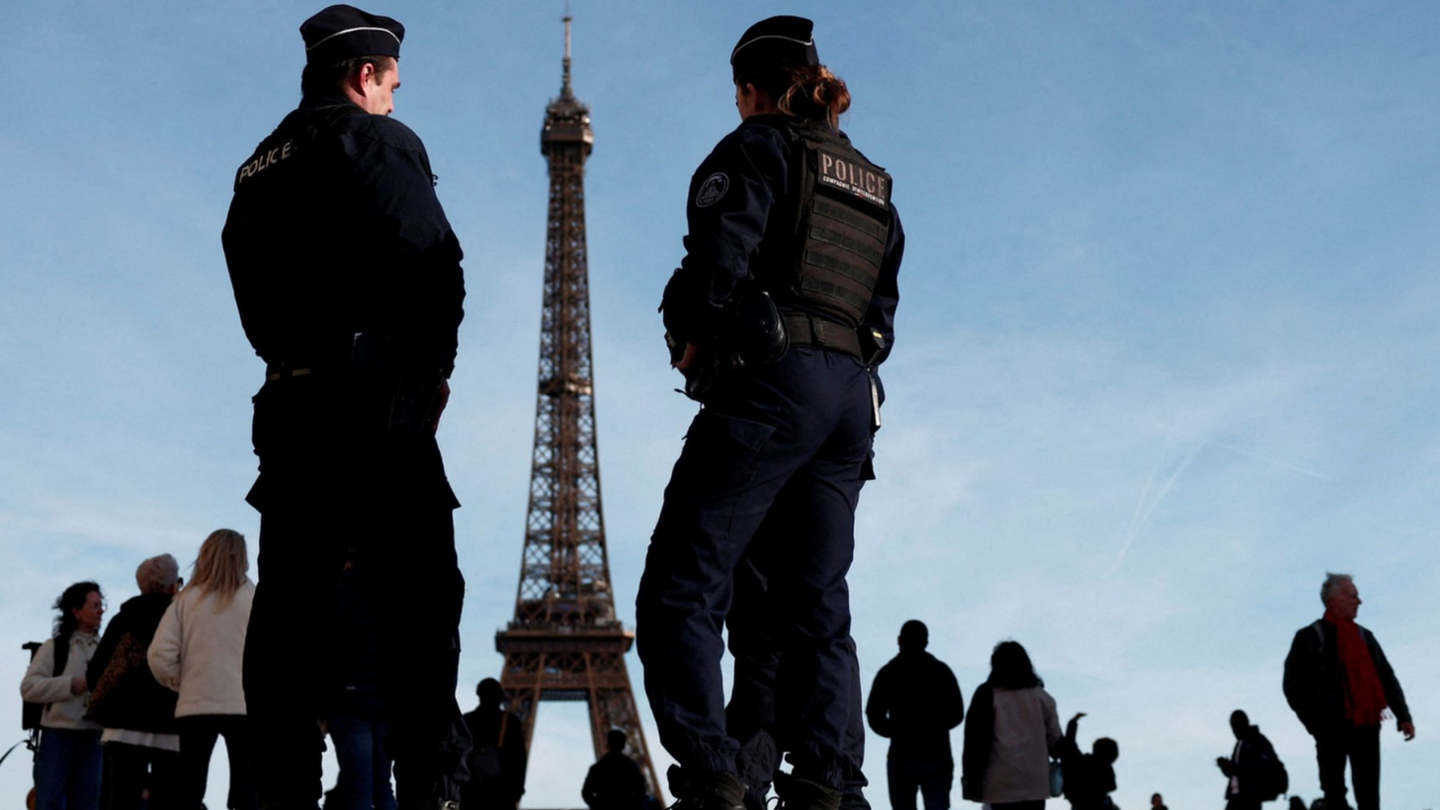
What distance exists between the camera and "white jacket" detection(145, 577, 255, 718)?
23.5 feet

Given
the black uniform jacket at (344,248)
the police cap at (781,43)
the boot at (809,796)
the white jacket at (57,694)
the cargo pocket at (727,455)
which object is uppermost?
the police cap at (781,43)

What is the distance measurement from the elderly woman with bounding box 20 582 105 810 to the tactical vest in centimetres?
532

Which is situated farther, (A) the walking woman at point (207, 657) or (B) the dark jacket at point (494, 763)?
(B) the dark jacket at point (494, 763)

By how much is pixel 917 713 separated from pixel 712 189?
5.79 m

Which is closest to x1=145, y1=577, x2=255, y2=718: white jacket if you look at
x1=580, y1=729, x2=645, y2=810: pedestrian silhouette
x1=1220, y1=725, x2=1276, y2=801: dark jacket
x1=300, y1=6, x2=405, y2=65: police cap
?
x1=300, y1=6, x2=405, y2=65: police cap

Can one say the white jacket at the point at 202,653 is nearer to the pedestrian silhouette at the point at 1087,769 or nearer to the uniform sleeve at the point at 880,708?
the uniform sleeve at the point at 880,708

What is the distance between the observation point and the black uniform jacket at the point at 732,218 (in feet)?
14.7

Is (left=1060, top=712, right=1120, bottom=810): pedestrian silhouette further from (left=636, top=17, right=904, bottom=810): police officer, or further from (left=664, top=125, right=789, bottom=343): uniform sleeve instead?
(left=664, top=125, right=789, bottom=343): uniform sleeve

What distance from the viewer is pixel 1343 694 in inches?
424

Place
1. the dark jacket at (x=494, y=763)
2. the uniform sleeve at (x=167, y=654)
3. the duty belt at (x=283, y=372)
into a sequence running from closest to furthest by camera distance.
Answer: the duty belt at (x=283, y=372) < the uniform sleeve at (x=167, y=654) < the dark jacket at (x=494, y=763)

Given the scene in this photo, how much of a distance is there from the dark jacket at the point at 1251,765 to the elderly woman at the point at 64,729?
9.05 m

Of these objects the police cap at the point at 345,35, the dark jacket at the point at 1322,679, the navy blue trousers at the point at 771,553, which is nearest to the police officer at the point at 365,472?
the police cap at the point at 345,35

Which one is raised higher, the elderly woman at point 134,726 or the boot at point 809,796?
the elderly woman at point 134,726

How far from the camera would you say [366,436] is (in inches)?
182
